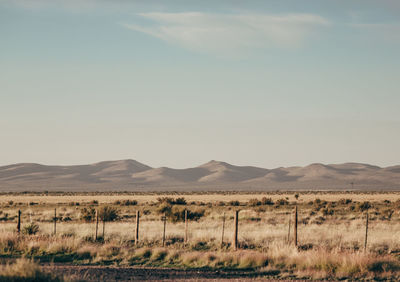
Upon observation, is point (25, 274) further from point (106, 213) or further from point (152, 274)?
point (106, 213)

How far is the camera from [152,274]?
17.3 metres

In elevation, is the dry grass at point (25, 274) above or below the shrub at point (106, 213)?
above

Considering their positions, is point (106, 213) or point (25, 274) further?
point (106, 213)

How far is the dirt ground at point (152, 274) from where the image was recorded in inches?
645

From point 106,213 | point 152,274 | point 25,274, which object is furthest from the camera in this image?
point 106,213

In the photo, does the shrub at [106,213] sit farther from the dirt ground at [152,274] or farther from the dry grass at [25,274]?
the dry grass at [25,274]

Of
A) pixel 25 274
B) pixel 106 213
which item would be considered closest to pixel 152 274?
pixel 25 274

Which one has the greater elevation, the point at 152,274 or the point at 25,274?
the point at 25,274

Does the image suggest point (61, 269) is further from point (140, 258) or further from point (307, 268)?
point (307, 268)

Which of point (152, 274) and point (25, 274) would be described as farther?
point (152, 274)

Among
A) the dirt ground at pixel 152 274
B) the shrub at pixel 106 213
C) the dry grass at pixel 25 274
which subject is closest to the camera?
the dry grass at pixel 25 274

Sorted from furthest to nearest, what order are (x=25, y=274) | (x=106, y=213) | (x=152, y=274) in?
(x=106, y=213) → (x=152, y=274) → (x=25, y=274)

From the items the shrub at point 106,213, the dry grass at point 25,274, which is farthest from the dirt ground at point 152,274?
the shrub at point 106,213

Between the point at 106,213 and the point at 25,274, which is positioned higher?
the point at 25,274
